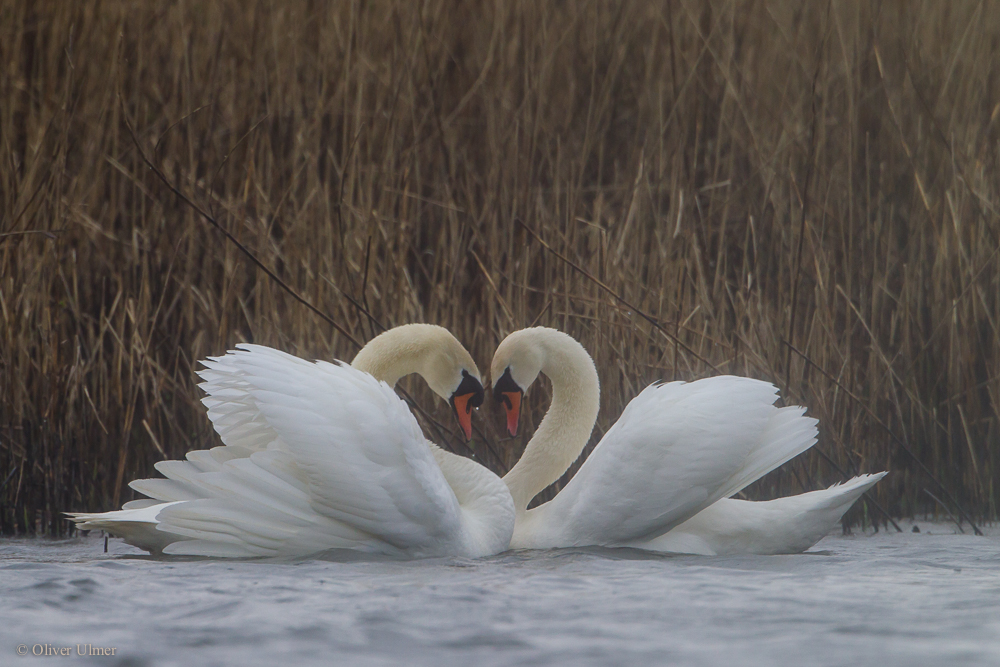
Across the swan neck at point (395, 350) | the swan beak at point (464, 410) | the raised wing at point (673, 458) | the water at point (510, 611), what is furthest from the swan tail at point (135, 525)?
the raised wing at point (673, 458)

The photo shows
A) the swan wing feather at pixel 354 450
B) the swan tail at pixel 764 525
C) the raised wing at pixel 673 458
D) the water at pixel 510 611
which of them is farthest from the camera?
the swan tail at pixel 764 525

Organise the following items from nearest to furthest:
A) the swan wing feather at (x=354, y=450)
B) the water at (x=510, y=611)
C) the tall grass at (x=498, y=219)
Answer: the water at (x=510, y=611) < the swan wing feather at (x=354, y=450) < the tall grass at (x=498, y=219)

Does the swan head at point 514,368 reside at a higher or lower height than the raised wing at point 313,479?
higher

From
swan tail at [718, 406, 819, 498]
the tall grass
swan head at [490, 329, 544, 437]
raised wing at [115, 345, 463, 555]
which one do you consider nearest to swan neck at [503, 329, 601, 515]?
swan head at [490, 329, 544, 437]

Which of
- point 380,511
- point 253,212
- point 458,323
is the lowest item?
point 380,511

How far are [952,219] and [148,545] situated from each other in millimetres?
3708

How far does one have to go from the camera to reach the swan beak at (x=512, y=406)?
16.6ft

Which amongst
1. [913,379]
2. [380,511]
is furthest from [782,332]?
[380,511]

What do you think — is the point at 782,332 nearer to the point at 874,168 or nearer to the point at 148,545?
the point at 874,168

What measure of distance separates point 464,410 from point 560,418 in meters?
0.44

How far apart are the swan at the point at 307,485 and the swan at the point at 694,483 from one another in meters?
0.38

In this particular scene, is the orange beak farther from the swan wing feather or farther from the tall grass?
the swan wing feather

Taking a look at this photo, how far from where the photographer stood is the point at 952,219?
547 centimetres

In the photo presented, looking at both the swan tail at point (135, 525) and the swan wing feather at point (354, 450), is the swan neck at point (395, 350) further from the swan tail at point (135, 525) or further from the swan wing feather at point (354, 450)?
the swan tail at point (135, 525)
